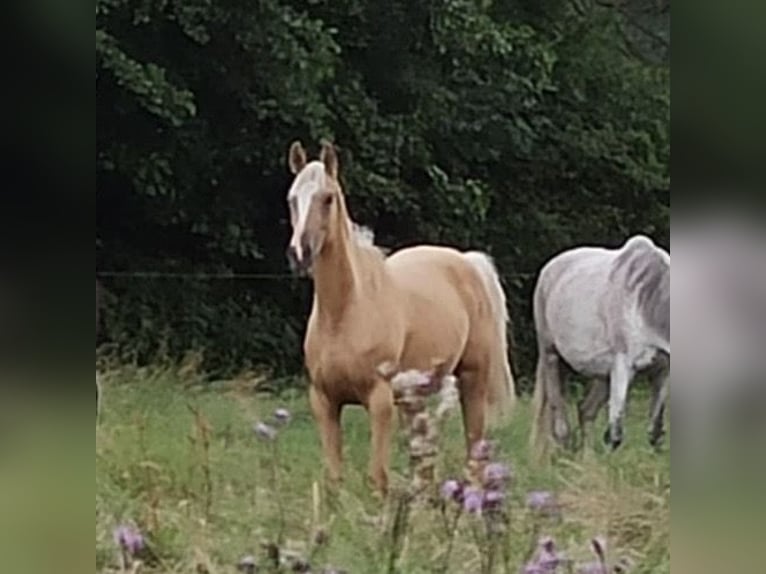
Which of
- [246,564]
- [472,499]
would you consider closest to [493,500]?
[472,499]

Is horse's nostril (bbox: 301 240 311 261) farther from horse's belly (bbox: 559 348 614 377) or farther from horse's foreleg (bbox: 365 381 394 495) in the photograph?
horse's belly (bbox: 559 348 614 377)

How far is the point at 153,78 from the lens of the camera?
13.1 ft

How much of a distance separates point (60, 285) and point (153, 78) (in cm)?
58

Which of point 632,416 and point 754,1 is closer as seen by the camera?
point 754,1

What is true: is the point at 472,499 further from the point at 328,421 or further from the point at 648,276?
the point at 648,276

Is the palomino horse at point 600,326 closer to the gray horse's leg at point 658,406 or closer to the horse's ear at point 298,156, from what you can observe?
the gray horse's leg at point 658,406

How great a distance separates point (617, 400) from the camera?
3.99 meters

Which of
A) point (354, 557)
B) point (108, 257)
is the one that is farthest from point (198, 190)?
point (354, 557)

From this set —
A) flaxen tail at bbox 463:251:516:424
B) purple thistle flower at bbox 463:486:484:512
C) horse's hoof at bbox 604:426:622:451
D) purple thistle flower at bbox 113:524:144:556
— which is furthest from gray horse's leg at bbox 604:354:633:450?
purple thistle flower at bbox 113:524:144:556

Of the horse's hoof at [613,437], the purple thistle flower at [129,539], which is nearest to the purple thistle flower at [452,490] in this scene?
the horse's hoof at [613,437]

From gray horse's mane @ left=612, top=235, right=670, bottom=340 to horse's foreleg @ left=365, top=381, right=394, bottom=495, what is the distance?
2.15 feet

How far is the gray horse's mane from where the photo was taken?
3881 millimetres

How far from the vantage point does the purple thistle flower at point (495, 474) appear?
157 inches

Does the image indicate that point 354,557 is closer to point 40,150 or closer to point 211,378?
point 211,378
